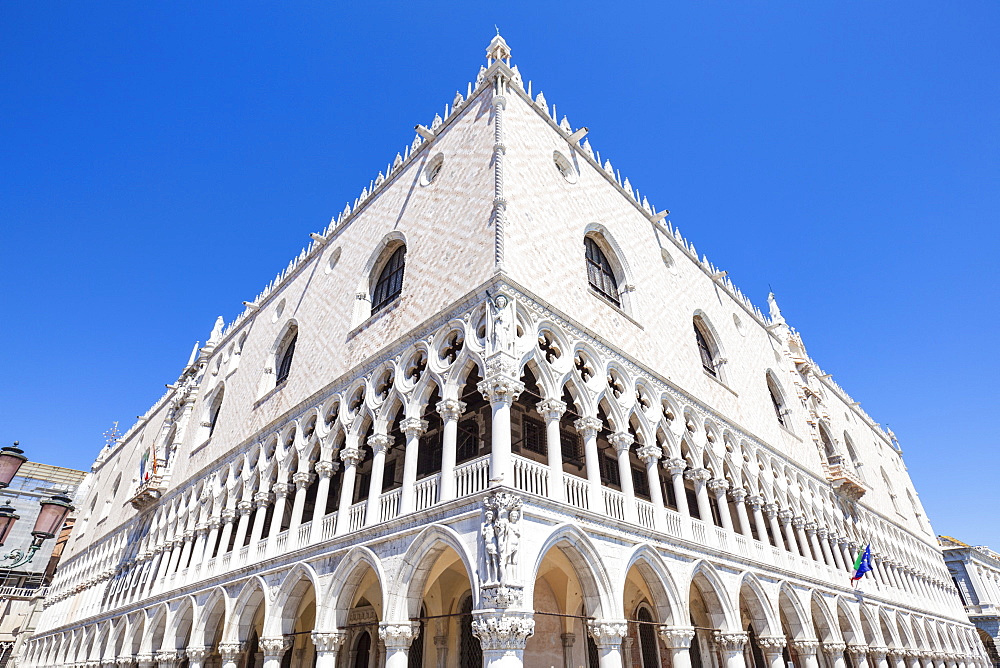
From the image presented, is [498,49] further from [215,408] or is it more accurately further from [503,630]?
[215,408]

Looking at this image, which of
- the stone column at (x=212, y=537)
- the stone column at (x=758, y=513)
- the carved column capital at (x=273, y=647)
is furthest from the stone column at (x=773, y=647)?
the stone column at (x=212, y=537)

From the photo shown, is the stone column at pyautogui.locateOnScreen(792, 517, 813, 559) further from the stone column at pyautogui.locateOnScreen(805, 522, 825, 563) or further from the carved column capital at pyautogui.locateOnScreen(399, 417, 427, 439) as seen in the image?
the carved column capital at pyautogui.locateOnScreen(399, 417, 427, 439)

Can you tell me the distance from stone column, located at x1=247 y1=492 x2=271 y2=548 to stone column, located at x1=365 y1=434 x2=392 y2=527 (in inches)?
207

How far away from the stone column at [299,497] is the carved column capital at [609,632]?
311 inches

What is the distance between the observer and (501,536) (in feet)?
29.8

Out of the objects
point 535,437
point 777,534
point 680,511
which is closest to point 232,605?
point 535,437

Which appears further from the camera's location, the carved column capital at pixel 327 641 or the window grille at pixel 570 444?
the window grille at pixel 570 444

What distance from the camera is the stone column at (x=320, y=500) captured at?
13.4m

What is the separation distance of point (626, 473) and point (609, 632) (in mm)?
3259

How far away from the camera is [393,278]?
1692cm

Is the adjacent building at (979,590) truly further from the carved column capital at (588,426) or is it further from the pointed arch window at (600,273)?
the carved column capital at (588,426)

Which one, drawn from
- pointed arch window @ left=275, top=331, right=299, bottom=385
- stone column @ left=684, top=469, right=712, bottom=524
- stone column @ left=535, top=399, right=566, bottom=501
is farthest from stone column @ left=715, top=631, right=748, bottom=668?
pointed arch window @ left=275, top=331, right=299, bottom=385

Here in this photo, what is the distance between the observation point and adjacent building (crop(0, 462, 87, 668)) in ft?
119

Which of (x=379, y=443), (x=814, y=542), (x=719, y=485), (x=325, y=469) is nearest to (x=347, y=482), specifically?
(x=325, y=469)
